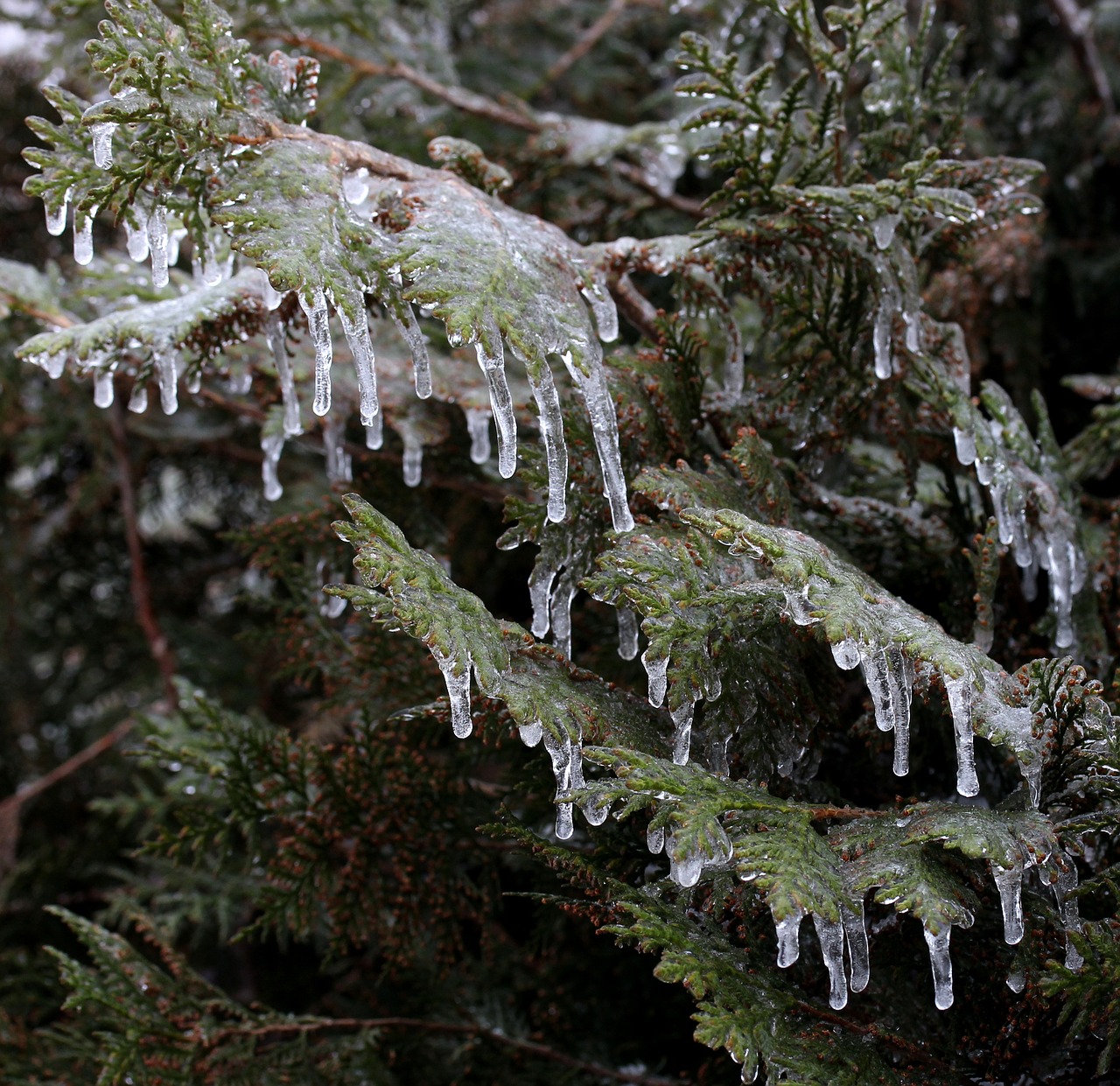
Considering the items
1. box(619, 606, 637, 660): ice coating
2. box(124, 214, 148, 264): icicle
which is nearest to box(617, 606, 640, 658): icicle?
box(619, 606, 637, 660): ice coating

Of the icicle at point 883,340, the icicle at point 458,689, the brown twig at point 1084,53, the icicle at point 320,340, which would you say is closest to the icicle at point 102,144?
the icicle at point 320,340

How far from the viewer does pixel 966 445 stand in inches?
65.8

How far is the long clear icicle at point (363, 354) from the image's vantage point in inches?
52.0

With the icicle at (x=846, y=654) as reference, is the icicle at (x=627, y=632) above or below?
below

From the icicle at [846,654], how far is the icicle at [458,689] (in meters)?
0.45

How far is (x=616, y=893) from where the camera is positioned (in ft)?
4.43

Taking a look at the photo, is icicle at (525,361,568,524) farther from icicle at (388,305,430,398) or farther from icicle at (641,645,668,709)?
icicle at (641,645,668,709)

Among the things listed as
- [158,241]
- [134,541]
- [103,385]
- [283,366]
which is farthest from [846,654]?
[134,541]

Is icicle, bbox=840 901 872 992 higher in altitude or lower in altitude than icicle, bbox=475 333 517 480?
lower

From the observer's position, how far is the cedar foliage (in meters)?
1.28

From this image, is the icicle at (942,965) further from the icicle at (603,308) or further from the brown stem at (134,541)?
the brown stem at (134,541)

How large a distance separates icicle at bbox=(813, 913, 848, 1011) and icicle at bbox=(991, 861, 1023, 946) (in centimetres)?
20

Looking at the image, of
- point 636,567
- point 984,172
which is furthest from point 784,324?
point 636,567

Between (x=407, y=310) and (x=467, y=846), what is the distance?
1.08 metres
